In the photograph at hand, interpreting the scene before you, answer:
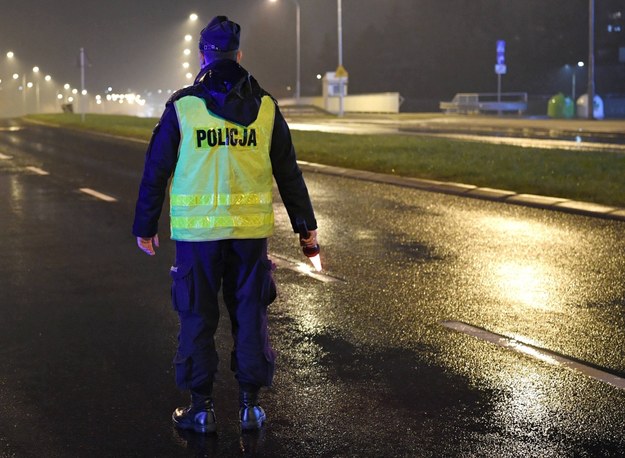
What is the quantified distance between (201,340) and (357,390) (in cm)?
104

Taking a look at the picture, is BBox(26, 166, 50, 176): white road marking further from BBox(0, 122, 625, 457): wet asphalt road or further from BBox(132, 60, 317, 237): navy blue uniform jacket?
BBox(132, 60, 317, 237): navy blue uniform jacket

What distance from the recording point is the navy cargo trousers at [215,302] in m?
4.79

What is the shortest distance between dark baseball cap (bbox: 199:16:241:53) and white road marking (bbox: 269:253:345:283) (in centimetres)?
417

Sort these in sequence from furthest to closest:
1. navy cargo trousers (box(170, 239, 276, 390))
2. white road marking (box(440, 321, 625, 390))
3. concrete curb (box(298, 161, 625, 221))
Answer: concrete curb (box(298, 161, 625, 221)), white road marking (box(440, 321, 625, 390)), navy cargo trousers (box(170, 239, 276, 390))

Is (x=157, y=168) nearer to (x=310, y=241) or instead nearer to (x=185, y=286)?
(x=185, y=286)

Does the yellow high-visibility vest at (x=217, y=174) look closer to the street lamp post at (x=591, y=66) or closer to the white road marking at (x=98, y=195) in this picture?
the white road marking at (x=98, y=195)

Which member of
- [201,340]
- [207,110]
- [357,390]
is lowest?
[357,390]

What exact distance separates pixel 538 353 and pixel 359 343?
1.04m

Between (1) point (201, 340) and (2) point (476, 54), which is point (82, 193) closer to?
(1) point (201, 340)

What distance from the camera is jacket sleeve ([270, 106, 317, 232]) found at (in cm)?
490

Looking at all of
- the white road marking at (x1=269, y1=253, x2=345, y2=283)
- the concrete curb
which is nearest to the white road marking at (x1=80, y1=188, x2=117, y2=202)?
the concrete curb

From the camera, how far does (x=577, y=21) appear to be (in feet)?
268

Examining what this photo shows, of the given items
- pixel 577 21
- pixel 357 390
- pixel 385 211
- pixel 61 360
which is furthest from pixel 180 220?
pixel 577 21

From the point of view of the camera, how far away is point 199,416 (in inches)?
193
